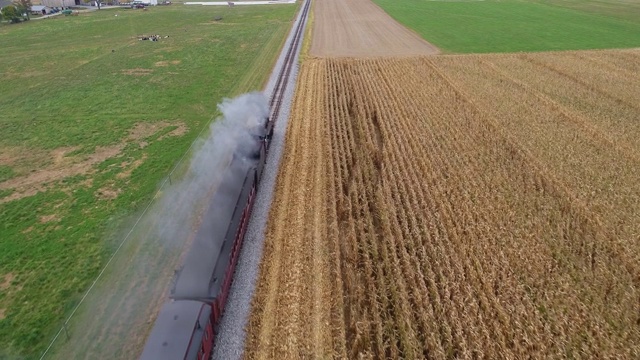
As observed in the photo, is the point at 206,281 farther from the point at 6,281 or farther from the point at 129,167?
the point at 129,167

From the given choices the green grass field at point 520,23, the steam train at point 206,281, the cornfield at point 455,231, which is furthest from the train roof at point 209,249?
the green grass field at point 520,23

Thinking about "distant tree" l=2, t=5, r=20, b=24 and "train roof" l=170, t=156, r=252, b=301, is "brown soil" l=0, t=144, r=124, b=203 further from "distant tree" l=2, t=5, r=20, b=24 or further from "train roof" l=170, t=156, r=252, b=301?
"distant tree" l=2, t=5, r=20, b=24

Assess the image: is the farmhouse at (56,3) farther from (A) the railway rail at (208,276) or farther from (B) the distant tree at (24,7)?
(A) the railway rail at (208,276)

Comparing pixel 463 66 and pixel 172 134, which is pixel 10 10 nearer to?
pixel 172 134

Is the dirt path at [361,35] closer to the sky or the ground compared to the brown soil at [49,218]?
closer to the sky

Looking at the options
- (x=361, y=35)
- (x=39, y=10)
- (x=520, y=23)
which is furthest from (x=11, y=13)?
(x=520, y=23)

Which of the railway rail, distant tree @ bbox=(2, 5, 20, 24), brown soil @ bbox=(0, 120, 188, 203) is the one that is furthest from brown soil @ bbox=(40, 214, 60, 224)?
distant tree @ bbox=(2, 5, 20, 24)
